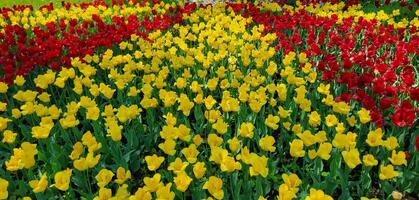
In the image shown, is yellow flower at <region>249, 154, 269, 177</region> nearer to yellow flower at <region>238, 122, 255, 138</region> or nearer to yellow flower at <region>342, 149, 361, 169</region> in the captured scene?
yellow flower at <region>238, 122, 255, 138</region>

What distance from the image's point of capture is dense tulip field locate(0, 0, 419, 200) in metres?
3.49

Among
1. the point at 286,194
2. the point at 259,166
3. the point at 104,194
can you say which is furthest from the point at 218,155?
the point at 104,194

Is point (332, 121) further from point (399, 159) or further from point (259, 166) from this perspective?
point (259, 166)

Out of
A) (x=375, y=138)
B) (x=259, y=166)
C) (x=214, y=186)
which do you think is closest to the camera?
(x=214, y=186)

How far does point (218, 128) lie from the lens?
12.6ft

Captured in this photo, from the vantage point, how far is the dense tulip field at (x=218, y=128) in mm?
3494

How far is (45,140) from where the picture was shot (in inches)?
173

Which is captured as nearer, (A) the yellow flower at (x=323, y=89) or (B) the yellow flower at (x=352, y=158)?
(B) the yellow flower at (x=352, y=158)

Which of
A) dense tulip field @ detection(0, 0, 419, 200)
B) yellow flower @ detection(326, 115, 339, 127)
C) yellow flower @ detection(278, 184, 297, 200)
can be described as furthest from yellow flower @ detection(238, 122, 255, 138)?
yellow flower @ detection(278, 184, 297, 200)

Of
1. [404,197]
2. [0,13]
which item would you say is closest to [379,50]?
[404,197]

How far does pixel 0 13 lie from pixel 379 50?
7.86 metres

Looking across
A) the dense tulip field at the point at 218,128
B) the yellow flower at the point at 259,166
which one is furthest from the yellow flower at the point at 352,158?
the yellow flower at the point at 259,166

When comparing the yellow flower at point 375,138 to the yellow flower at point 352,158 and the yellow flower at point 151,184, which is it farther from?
the yellow flower at point 151,184

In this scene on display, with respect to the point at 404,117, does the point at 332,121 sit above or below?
below
